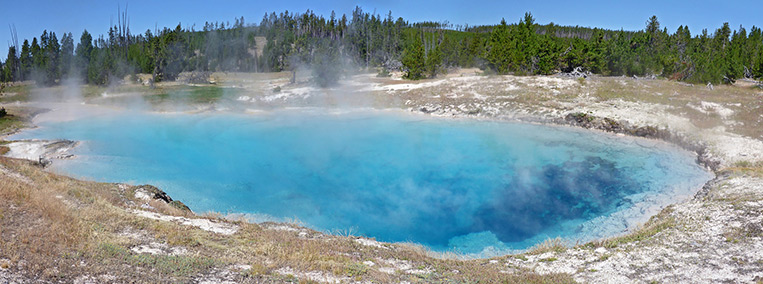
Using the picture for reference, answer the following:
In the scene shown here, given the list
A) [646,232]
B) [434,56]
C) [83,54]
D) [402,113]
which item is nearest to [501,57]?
[434,56]

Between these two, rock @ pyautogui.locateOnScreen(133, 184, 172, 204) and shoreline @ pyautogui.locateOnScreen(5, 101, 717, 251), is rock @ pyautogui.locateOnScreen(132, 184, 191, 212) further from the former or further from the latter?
shoreline @ pyautogui.locateOnScreen(5, 101, 717, 251)

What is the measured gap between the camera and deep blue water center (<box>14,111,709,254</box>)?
17.4m

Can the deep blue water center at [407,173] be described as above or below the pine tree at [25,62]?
below

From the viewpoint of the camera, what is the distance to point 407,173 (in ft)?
78.5

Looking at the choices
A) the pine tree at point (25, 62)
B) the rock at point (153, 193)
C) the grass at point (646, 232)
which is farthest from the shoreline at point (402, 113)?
the pine tree at point (25, 62)

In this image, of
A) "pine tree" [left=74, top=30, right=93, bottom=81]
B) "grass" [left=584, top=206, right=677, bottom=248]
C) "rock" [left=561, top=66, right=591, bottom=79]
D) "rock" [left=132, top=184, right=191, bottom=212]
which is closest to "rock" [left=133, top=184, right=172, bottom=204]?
"rock" [left=132, top=184, right=191, bottom=212]

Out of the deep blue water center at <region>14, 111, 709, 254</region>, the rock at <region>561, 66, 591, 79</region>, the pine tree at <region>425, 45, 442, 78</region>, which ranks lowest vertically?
the deep blue water center at <region>14, 111, 709, 254</region>

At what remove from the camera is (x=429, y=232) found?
16.9 metres

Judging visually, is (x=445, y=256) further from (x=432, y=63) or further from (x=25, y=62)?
(x=25, y=62)

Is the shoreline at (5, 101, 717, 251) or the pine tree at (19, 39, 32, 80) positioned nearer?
the shoreline at (5, 101, 717, 251)

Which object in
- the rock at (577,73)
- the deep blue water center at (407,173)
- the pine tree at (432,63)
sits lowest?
the deep blue water center at (407,173)

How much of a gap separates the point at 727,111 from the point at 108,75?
68599 millimetres

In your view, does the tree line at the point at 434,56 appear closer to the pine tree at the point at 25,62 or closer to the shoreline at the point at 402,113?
the pine tree at the point at 25,62

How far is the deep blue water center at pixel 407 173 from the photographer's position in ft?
57.2
